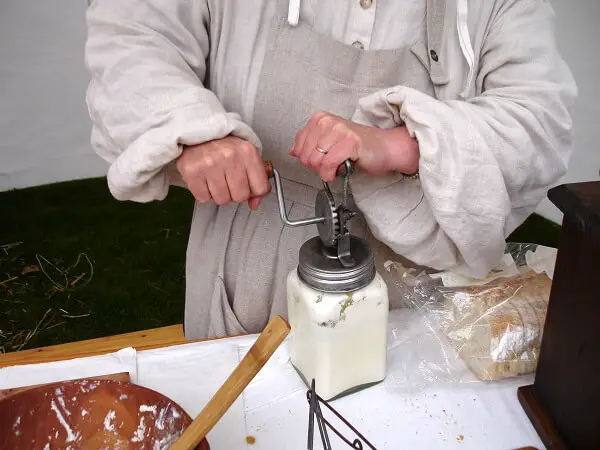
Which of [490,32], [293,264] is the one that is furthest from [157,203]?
[490,32]

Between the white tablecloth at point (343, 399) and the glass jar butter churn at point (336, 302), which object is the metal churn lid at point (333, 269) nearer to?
the glass jar butter churn at point (336, 302)

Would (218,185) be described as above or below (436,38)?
below

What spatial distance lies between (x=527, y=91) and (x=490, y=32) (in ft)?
0.33

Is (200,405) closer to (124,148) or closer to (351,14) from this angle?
(124,148)

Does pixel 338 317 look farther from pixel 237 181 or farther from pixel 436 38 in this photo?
pixel 436 38

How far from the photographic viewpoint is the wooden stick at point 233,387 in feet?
1.60

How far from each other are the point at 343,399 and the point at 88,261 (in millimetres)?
1497

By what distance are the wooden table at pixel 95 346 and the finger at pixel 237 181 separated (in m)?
0.25

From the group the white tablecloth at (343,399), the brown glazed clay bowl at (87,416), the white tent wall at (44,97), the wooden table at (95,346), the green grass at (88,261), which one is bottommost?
the green grass at (88,261)

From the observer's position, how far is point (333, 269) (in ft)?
2.00

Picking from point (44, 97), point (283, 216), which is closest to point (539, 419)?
point (283, 216)

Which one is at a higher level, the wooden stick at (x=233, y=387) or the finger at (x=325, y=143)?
the finger at (x=325, y=143)

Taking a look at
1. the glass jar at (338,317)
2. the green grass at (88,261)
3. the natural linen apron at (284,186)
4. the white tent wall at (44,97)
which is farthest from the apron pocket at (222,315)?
the white tent wall at (44,97)

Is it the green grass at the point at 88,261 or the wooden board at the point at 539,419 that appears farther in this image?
the green grass at the point at 88,261
